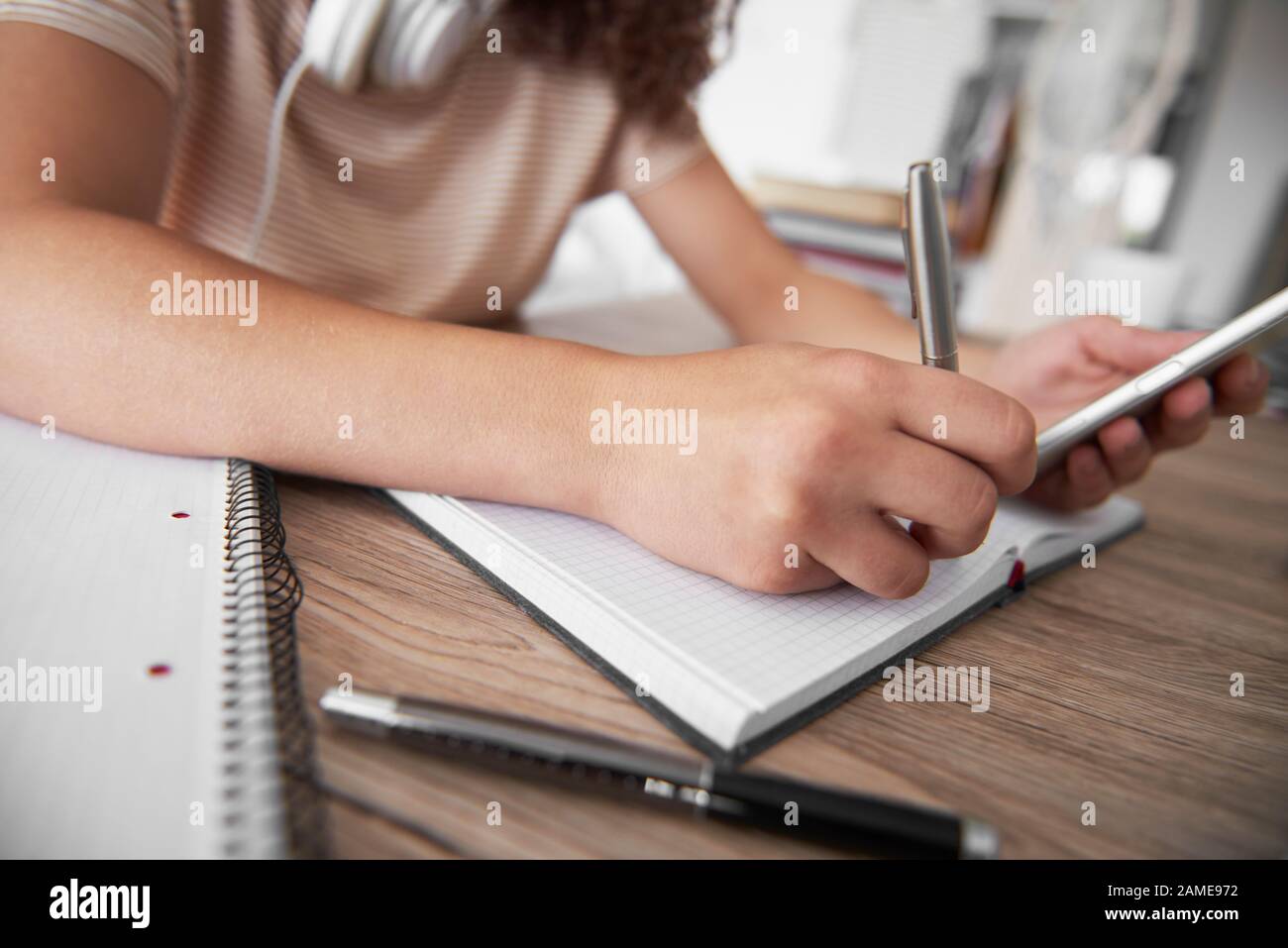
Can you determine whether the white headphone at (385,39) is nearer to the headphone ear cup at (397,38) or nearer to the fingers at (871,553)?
the headphone ear cup at (397,38)

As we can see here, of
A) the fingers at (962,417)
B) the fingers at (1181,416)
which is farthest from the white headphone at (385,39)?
the fingers at (1181,416)

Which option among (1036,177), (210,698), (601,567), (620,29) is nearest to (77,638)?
(210,698)

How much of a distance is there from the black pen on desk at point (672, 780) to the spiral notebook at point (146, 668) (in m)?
0.03

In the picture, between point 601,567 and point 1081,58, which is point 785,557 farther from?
point 1081,58

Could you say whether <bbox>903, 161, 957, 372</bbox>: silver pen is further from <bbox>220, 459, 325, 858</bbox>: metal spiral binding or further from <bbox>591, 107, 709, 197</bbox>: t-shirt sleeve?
<bbox>591, 107, 709, 197</bbox>: t-shirt sleeve

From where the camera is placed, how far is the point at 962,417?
320 mm

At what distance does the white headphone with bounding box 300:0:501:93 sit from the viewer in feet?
1.68

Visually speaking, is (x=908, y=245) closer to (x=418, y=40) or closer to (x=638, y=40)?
(x=418, y=40)

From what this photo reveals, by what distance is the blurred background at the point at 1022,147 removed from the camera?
1.51m

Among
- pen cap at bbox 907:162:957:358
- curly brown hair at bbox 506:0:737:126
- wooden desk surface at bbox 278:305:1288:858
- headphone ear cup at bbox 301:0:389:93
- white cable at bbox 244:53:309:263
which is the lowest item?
wooden desk surface at bbox 278:305:1288:858

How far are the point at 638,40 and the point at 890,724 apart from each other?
28.4 inches

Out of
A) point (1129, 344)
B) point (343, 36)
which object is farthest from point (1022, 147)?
point (343, 36)

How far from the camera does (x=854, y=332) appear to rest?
2.48ft

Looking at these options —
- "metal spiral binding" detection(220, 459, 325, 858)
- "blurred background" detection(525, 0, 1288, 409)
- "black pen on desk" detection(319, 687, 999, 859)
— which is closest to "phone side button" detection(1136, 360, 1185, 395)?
"black pen on desk" detection(319, 687, 999, 859)
